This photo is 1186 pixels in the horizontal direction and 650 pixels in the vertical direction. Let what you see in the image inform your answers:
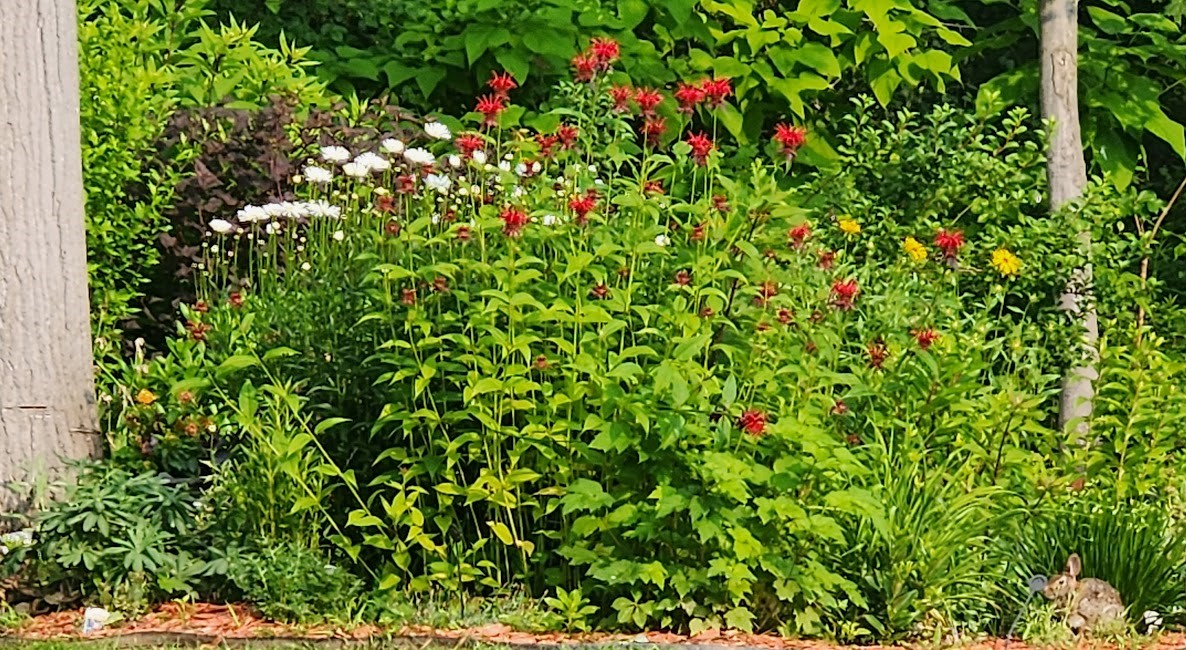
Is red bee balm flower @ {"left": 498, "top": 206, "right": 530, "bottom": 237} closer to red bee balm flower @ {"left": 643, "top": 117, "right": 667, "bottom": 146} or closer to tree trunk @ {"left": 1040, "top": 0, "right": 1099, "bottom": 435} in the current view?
red bee balm flower @ {"left": 643, "top": 117, "right": 667, "bottom": 146}

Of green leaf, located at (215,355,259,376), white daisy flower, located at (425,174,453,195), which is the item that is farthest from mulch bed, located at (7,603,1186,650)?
white daisy flower, located at (425,174,453,195)

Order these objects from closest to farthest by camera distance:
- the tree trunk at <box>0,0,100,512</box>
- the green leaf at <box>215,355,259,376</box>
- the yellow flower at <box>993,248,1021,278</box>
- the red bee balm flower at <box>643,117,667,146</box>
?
the red bee balm flower at <box>643,117,667,146</box>
the green leaf at <box>215,355,259,376</box>
the tree trunk at <box>0,0,100,512</box>
the yellow flower at <box>993,248,1021,278</box>

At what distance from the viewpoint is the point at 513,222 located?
483 cm

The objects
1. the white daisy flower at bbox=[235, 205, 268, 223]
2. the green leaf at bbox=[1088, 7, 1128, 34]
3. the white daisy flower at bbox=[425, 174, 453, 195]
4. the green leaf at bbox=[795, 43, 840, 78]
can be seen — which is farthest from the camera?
the green leaf at bbox=[795, 43, 840, 78]

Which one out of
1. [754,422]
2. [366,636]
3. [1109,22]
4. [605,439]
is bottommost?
[366,636]

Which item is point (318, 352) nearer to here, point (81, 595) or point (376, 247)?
point (376, 247)

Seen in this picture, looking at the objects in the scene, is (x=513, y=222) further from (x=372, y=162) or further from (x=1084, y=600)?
(x=1084, y=600)

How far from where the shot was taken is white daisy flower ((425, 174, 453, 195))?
18.6 ft

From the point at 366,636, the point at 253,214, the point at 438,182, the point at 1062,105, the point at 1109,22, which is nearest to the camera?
the point at 366,636

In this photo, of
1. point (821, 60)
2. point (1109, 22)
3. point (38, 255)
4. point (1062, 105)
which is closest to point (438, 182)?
point (38, 255)

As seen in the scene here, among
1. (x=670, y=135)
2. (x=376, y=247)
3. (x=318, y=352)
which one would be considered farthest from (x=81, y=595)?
(x=670, y=135)

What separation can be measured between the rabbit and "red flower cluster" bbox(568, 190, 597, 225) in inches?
78.9

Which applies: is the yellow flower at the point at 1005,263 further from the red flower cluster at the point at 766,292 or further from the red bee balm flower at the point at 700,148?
the red bee balm flower at the point at 700,148

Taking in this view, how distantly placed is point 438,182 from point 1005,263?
2.51m
